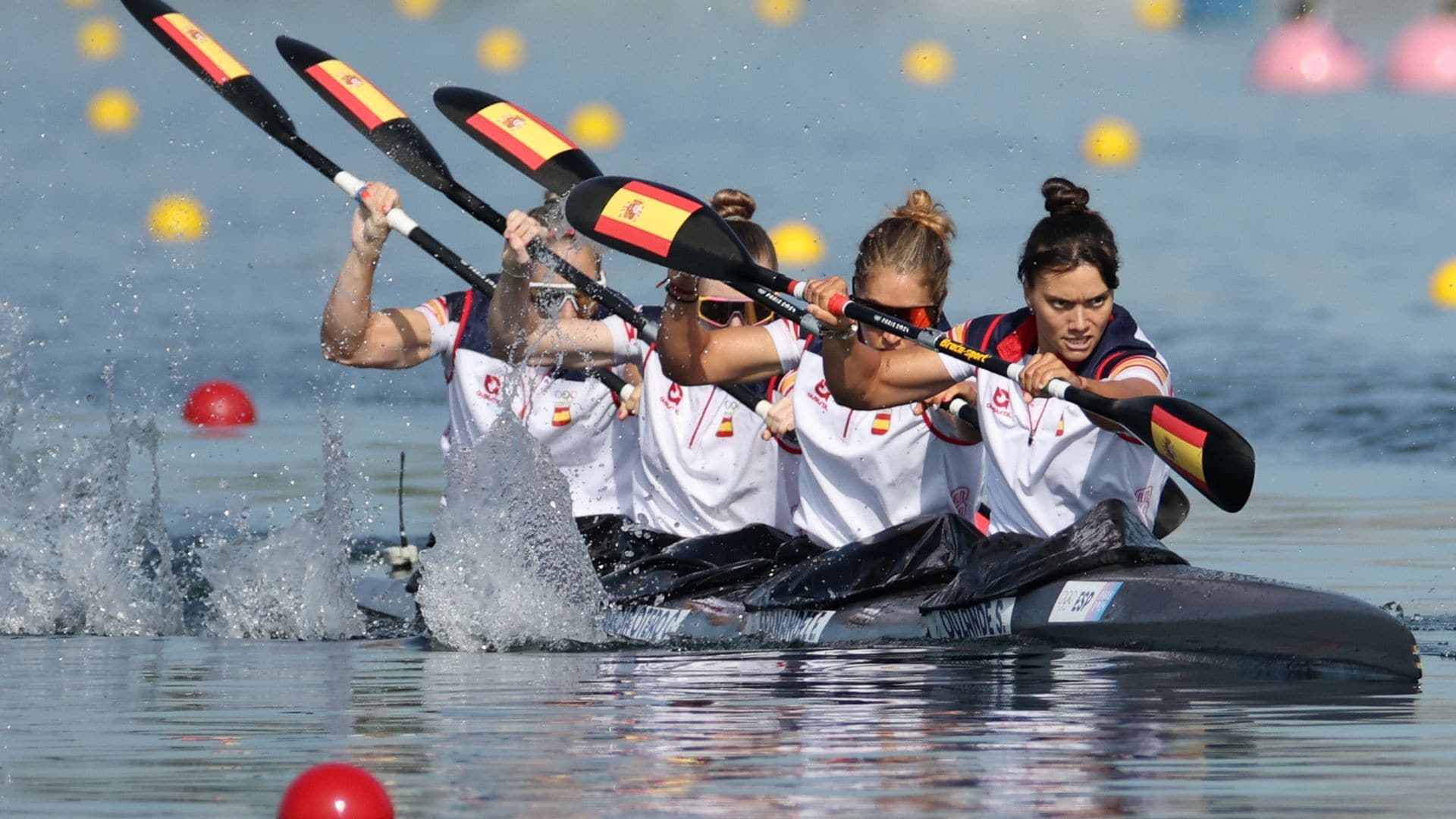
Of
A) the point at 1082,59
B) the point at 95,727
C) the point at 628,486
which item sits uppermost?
the point at 1082,59

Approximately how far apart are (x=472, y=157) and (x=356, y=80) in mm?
13499

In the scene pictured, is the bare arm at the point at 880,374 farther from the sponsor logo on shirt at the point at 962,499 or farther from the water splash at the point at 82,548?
the water splash at the point at 82,548

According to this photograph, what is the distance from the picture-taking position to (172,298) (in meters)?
19.5

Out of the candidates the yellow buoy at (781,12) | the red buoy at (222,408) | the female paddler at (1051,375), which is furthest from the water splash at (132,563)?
the yellow buoy at (781,12)

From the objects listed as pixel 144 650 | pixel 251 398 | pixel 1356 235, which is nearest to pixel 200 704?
pixel 144 650

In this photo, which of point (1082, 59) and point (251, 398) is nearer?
point (251, 398)

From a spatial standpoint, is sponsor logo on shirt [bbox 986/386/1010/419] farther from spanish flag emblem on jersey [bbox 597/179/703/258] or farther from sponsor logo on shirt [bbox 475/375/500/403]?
sponsor logo on shirt [bbox 475/375/500/403]

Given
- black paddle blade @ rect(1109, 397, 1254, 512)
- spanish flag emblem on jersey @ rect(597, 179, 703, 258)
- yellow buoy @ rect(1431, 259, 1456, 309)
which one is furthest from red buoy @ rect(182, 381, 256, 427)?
black paddle blade @ rect(1109, 397, 1254, 512)

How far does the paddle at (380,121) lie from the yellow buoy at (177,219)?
1294 cm

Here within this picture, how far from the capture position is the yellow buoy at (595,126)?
23.4 metres

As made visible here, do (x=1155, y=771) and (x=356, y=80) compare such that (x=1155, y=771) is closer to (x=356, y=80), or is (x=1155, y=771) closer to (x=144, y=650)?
(x=144, y=650)

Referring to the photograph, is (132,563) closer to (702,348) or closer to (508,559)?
(508,559)

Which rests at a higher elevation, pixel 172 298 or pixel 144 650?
pixel 172 298

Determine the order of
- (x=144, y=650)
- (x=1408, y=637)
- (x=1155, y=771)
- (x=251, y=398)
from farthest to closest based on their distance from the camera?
(x=251, y=398), (x=144, y=650), (x=1408, y=637), (x=1155, y=771)
